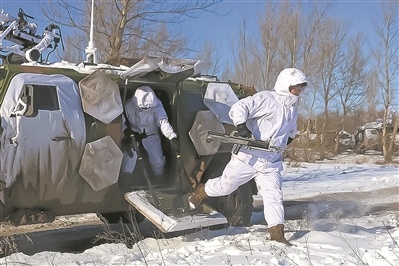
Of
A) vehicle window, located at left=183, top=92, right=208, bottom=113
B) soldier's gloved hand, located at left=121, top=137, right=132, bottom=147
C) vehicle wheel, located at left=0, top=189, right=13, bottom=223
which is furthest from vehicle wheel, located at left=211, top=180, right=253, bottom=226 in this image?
vehicle wheel, located at left=0, top=189, right=13, bottom=223

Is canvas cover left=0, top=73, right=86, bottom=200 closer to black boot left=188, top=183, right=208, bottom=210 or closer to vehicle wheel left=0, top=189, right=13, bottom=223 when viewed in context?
vehicle wheel left=0, top=189, right=13, bottom=223

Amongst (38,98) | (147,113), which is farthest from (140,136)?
(38,98)

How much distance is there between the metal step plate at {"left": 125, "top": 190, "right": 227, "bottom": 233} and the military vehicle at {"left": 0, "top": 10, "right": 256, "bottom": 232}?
0.04 feet

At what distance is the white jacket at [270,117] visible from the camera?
20.5 ft

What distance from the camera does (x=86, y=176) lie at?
6500 millimetres

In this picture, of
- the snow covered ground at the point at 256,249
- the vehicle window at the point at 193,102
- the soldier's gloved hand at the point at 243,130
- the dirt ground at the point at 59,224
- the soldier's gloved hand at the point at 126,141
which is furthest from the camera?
the dirt ground at the point at 59,224

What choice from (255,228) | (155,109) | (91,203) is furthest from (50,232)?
(255,228)

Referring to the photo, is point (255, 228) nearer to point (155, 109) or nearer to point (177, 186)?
point (177, 186)

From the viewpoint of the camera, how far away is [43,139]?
6168 mm

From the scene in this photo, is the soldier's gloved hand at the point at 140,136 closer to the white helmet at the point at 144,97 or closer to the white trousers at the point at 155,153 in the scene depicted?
the white trousers at the point at 155,153

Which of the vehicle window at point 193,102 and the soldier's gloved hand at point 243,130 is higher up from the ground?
the vehicle window at point 193,102

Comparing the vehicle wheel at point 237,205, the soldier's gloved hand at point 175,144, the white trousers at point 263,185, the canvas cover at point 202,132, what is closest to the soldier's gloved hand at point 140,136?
the soldier's gloved hand at point 175,144

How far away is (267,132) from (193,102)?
157 centimetres

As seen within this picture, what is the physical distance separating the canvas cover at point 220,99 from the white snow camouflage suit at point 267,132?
4.05ft
